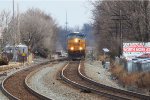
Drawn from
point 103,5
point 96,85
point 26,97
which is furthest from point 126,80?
point 103,5

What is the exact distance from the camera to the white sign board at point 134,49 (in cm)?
3672

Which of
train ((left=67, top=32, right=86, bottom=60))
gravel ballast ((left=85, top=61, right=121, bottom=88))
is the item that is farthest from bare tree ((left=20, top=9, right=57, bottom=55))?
gravel ballast ((left=85, top=61, right=121, bottom=88))

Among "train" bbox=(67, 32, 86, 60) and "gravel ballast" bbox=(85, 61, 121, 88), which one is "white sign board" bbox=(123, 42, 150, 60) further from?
"train" bbox=(67, 32, 86, 60)

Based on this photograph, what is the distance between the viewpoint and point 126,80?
26.1 metres

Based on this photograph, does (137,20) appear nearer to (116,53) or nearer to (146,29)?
(146,29)

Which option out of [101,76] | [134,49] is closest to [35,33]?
[134,49]

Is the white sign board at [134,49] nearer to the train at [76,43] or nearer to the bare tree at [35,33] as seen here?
the train at [76,43]

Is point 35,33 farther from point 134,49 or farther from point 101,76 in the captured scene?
point 101,76

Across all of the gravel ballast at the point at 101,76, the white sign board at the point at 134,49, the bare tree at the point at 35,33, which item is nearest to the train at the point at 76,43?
the gravel ballast at the point at 101,76

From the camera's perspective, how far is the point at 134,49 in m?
37.3

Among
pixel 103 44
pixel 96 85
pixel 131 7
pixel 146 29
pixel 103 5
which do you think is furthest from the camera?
pixel 103 44

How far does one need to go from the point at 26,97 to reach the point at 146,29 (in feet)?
130

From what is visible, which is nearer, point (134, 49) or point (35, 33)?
point (134, 49)

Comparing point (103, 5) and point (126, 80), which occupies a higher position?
point (103, 5)
